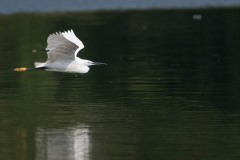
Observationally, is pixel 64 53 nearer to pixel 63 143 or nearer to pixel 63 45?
pixel 63 45

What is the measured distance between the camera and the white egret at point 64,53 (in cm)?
1638

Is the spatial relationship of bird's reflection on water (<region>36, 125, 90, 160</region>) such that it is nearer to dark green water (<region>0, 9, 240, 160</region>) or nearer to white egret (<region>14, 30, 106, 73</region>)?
dark green water (<region>0, 9, 240, 160</region>)

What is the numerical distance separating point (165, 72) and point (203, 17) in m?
17.2

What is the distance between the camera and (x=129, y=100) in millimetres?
18406

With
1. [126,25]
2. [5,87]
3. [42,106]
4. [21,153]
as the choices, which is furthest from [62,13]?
[21,153]

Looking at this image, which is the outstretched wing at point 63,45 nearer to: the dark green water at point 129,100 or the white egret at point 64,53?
the white egret at point 64,53

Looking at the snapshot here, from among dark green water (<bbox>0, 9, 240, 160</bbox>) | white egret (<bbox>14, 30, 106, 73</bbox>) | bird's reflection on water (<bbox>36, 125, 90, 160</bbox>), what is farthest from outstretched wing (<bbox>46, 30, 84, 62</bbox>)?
bird's reflection on water (<bbox>36, 125, 90, 160</bbox>)

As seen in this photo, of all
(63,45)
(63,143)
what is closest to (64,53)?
(63,45)

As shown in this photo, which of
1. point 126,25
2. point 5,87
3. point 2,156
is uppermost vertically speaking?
point 126,25

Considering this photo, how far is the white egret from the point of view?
53.7 feet

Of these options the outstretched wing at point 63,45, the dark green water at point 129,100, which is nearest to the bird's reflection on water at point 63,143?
the dark green water at point 129,100

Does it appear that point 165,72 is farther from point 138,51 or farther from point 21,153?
point 21,153

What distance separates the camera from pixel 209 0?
4703 cm

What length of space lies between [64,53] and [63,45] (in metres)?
0.33
